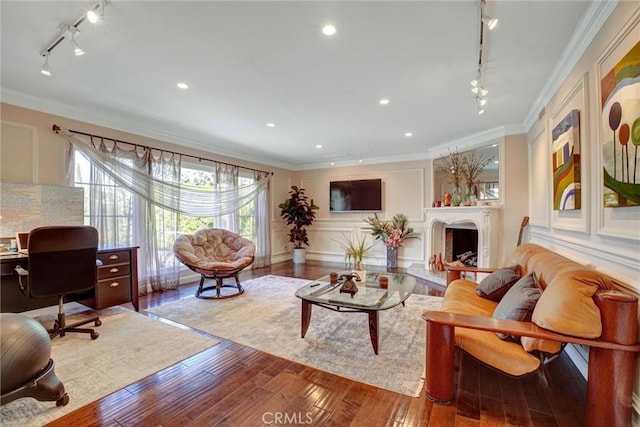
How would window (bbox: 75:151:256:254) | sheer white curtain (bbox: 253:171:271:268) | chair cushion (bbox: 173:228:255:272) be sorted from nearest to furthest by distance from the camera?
window (bbox: 75:151:256:254), chair cushion (bbox: 173:228:255:272), sheer white curtain (bbox: 253:171:271:268)

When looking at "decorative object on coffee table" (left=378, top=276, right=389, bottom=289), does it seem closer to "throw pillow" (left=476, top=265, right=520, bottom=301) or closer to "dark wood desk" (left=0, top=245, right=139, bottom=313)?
"throw pillow" (left=476, top=265, right=520, bottom=301)

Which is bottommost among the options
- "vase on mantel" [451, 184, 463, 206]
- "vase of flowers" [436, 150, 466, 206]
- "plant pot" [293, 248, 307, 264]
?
"plant pot" [293, 248, 307, 264]

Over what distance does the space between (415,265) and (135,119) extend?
556 cm

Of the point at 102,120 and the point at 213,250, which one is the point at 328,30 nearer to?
the point at 102,120

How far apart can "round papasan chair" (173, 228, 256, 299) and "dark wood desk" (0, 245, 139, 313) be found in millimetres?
638

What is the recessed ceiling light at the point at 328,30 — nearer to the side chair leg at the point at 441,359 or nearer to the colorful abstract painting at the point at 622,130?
the colorful abstract painting at the point at 622,130

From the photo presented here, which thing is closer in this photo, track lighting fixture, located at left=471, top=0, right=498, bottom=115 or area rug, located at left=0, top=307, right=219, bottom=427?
area rug, located at left=0, top=307, right=219, bottom=427

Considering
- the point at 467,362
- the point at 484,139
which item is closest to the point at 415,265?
the point at 484,139

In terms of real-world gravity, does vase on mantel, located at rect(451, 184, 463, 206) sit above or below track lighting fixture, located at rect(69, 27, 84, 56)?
below

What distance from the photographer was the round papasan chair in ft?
12.5

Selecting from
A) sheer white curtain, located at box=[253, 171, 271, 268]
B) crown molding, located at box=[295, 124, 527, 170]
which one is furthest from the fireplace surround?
sheer white curtain, located at box=[253, 171, 271, 268]

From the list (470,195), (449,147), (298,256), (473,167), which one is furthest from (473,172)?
(298,256)

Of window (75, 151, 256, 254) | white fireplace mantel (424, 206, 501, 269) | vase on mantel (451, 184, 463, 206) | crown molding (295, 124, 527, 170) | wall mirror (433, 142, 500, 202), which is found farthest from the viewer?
vase on mantel (451, 184, 463, 206)

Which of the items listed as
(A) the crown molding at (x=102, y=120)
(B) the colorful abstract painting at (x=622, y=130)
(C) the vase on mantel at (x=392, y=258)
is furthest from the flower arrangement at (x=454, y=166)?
(A) the crown molding at (x=102, y=120)
